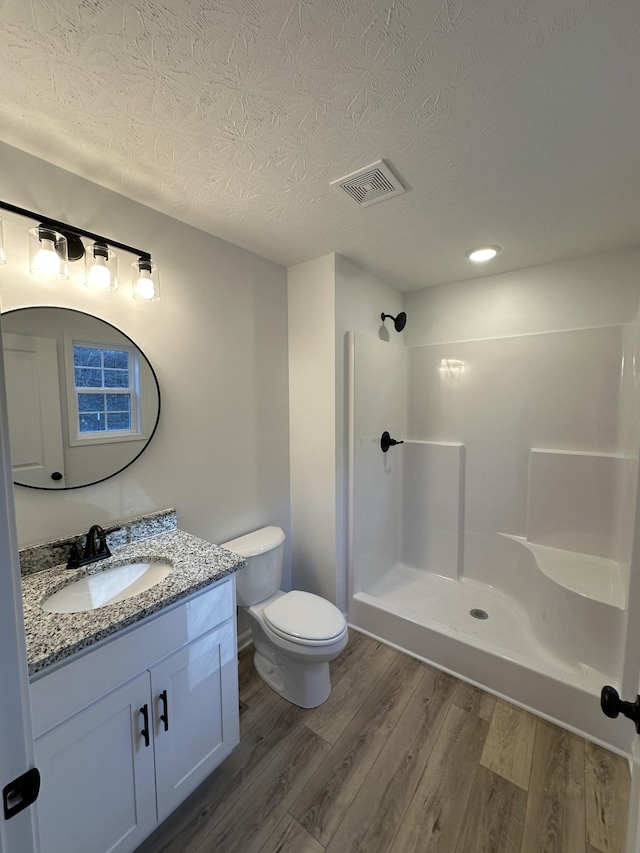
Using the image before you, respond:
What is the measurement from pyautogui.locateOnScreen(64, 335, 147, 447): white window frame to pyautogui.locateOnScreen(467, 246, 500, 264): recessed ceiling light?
1907mm

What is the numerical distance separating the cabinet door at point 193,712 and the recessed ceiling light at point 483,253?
227cm

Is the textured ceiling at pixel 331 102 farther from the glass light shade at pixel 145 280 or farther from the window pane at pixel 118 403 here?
the window pane at pixel 118 403

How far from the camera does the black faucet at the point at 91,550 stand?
4.19 ft

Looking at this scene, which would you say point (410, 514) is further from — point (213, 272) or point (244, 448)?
point (213, 272)

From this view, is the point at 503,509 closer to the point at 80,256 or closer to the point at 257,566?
the point at 257,566

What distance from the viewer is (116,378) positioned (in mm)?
1443

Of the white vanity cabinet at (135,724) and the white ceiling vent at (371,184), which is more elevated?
the white ceiling vent at (371,184)

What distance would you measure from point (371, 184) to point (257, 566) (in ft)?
6.06

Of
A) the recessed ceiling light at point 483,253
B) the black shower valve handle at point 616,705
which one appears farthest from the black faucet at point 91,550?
the recessed ceiling light at point 483,253

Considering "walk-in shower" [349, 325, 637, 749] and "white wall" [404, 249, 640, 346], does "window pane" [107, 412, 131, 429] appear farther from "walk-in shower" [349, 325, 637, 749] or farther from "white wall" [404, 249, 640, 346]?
"white wall" [404, 249, 640, 346]

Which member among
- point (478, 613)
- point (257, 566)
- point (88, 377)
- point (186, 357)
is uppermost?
point (186, 357)

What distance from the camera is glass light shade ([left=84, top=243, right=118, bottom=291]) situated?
131 centimetres

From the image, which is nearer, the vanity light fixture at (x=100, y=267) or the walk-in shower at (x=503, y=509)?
the vanity light fixture at (x=100, y=267)

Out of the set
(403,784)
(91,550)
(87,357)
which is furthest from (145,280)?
(403,784)
